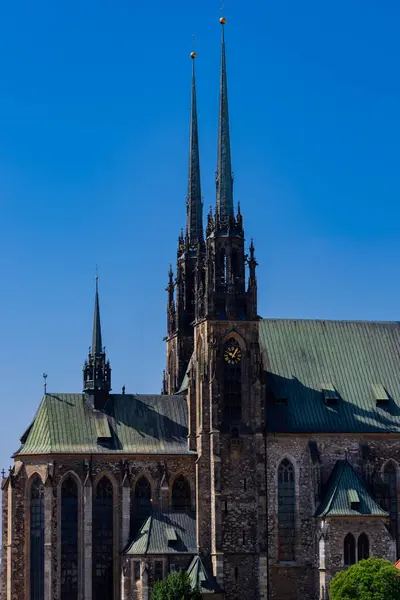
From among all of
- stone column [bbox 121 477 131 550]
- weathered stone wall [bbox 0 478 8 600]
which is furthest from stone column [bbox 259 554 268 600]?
weathered stone wall [bbox 0 478 8 600]

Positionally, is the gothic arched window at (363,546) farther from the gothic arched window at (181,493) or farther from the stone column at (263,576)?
the gothic arched window at (181,493)

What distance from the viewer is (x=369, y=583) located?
3996 inches

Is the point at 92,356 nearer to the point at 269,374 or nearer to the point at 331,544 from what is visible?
the point at 269,374

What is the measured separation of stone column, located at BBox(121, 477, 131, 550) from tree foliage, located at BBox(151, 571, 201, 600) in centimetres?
848

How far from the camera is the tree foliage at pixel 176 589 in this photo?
10694 centimetres

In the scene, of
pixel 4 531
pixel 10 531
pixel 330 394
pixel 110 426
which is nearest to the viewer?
pixel 10 531

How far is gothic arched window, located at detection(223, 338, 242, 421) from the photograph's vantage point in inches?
4692

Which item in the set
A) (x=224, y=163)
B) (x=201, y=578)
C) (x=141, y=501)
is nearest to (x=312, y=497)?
(x=201, y=578)

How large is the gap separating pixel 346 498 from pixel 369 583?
48.8ft

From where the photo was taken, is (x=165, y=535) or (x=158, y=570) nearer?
(x=158, y=570)

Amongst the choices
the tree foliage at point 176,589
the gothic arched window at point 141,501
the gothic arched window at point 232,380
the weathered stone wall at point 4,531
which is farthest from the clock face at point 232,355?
the weathered stone wall at point 4,531

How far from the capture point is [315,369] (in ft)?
409

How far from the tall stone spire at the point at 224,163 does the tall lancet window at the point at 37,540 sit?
1061 inches

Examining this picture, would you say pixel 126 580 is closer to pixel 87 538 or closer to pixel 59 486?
pixel 87 538
